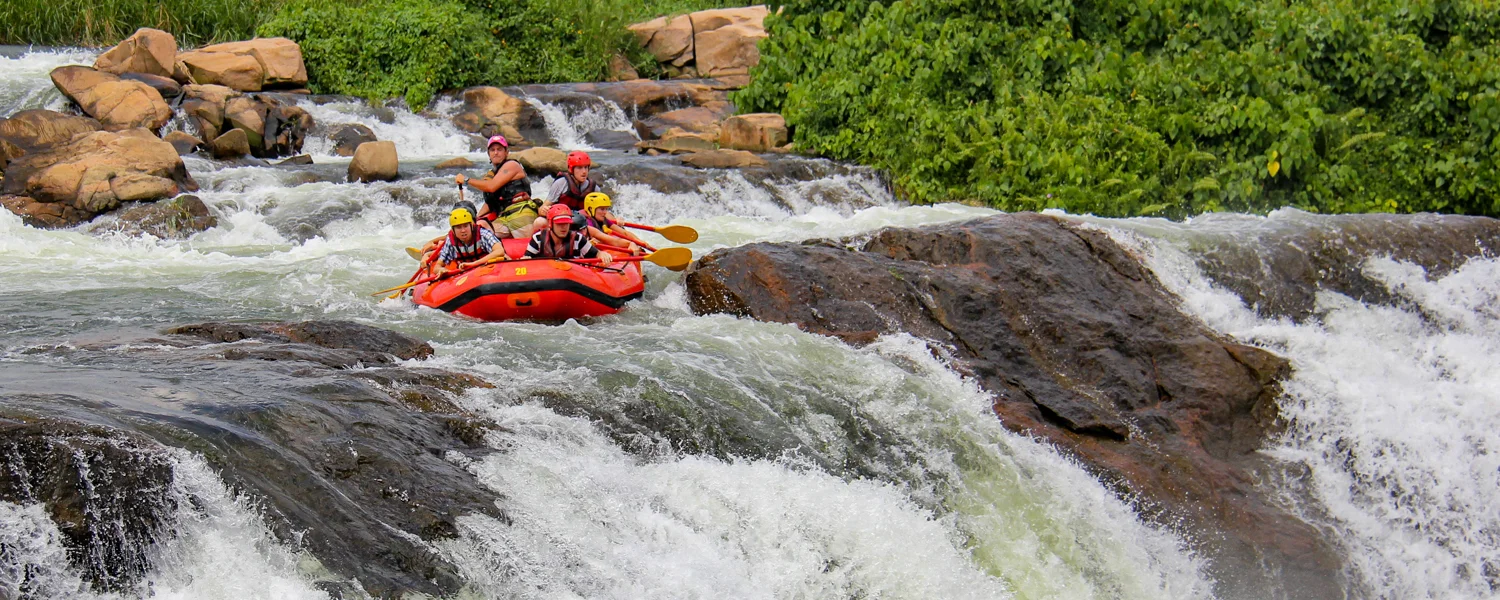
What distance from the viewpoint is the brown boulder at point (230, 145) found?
14.2 m

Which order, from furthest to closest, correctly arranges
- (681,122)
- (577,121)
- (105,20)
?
(105,20) < (681,122) < (577,121)

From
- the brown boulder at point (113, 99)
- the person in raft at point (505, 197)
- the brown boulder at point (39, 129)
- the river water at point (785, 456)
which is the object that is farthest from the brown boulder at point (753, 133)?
the brown boulder at point (39, 129)

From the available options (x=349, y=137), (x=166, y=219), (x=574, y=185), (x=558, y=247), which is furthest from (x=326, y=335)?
(x=349, y=137)

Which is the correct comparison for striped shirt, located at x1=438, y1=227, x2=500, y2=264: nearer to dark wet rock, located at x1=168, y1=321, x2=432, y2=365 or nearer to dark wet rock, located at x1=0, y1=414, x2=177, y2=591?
dark wet rock, located at x1=168, y1=321, x2=432, y2=365

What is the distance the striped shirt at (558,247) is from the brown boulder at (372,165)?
5103mm

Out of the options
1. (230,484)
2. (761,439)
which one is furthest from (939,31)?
(230,484)

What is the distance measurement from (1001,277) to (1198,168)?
20.0ft

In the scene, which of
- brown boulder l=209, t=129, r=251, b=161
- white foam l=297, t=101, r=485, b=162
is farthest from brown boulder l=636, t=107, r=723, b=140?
brown boulder l=209, t=129, r=251, b=161

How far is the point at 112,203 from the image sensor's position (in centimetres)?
1152

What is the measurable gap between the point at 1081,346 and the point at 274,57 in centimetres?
1278

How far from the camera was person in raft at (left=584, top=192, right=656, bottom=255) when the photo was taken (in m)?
9.05

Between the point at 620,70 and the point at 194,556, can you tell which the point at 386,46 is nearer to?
the point at 620,70

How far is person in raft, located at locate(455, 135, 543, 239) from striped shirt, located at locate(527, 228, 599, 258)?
65 centimetres

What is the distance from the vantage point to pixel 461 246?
8844mm
